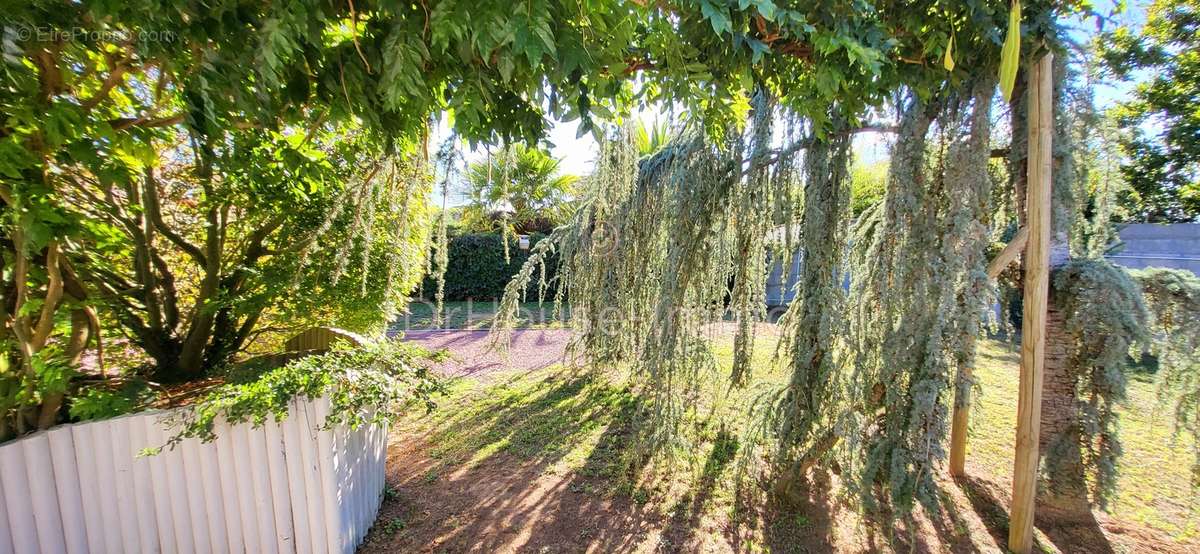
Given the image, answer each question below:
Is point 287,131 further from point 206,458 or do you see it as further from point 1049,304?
point 1049,304

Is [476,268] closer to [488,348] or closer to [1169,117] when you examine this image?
[488,348]

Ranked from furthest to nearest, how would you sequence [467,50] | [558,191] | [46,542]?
1. [558,191]
2. [46,542]
3. [467,50]

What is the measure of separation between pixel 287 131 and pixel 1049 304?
5.50 m

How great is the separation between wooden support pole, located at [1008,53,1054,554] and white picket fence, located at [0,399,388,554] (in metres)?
3.85

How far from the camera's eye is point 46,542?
→ 2.27 m

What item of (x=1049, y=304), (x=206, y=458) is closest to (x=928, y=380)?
(x=1049, y=304)

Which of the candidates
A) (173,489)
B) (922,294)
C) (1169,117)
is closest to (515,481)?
(173,489)

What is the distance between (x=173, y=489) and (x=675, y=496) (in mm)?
3081

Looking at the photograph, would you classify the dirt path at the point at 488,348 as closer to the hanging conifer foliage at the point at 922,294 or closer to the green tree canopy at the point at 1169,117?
the hanging conifer foliage at the point at 922,294

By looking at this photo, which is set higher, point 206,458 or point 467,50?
point 467,50

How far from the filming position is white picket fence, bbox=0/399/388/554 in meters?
2.22

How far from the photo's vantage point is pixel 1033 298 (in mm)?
2436

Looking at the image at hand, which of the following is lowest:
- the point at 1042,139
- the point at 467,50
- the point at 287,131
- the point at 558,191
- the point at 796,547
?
the point at 796,547

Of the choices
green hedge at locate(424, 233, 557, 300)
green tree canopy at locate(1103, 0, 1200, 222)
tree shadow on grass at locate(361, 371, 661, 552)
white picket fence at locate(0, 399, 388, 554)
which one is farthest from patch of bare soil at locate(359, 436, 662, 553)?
green hedge at locate(424, 233, 557, 300)
